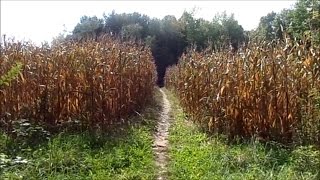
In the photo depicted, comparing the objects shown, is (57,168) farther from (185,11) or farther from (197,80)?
(185,11)

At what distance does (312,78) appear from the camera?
Result: 6.17m

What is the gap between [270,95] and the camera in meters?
6.62

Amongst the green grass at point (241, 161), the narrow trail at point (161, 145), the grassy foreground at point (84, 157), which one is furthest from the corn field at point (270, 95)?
the grassy foreground at point (84, 157)

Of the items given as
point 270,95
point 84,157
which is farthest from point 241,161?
point 84,157

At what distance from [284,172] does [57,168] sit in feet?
9.11

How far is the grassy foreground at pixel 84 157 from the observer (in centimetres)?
543

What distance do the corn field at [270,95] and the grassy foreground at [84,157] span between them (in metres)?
1.45

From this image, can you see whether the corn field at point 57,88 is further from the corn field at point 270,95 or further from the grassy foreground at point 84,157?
the corn field at point 270,95

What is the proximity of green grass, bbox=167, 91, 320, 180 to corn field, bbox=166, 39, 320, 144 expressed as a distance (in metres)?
0.31

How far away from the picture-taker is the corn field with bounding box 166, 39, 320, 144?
620 centimetres

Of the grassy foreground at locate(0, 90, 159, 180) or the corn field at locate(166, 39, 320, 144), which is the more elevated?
the corn field at locate(166, 39, 320, 144)

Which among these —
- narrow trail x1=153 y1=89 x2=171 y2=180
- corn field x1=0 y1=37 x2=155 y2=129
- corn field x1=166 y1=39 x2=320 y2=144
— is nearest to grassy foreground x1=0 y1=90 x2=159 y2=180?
narrow trail x1=153 y1=89 x2=171 y2=180

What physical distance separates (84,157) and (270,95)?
2845 millimetres

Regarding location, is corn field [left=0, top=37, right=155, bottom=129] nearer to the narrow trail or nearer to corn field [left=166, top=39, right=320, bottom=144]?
the narrow trail
